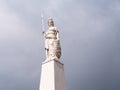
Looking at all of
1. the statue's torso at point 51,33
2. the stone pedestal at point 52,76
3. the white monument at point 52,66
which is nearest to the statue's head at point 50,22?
the white monument at point 52,66

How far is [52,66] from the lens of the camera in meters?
17.0

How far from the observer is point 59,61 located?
57.1 feet

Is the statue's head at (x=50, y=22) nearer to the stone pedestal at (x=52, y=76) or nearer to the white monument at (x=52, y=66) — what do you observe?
the white monument at (x=52, y=66)

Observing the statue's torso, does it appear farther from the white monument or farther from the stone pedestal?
the stone pedestal

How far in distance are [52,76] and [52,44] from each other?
7.14 ft

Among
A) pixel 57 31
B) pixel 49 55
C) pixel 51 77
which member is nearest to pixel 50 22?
pixel 57 31

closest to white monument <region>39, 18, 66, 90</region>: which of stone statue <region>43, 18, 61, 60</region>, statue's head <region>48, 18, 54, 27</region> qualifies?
stone statue <region>43, 18, 61, 60</region>

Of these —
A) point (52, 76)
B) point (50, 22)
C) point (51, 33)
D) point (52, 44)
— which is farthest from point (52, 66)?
point (50, 22)

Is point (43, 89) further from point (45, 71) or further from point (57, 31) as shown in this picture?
point (57, 31)

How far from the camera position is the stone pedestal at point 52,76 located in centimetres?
1655

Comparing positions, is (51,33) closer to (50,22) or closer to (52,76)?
(50,22)

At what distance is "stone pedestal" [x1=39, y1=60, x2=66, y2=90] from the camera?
16552 mm

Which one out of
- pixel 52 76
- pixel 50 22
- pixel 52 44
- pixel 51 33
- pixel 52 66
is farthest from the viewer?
pixel 50 22

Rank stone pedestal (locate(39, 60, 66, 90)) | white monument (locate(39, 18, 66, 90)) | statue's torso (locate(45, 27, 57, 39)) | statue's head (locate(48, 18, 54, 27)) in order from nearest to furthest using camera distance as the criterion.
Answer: stone pedestal (locate(39, 60, 66, 90)) → white monument (locate(39, 18, 66, 90)) → statue's torso (locate(45, 27, 57, 39)) → statue's head (locate(48, 18, 54, 27))
